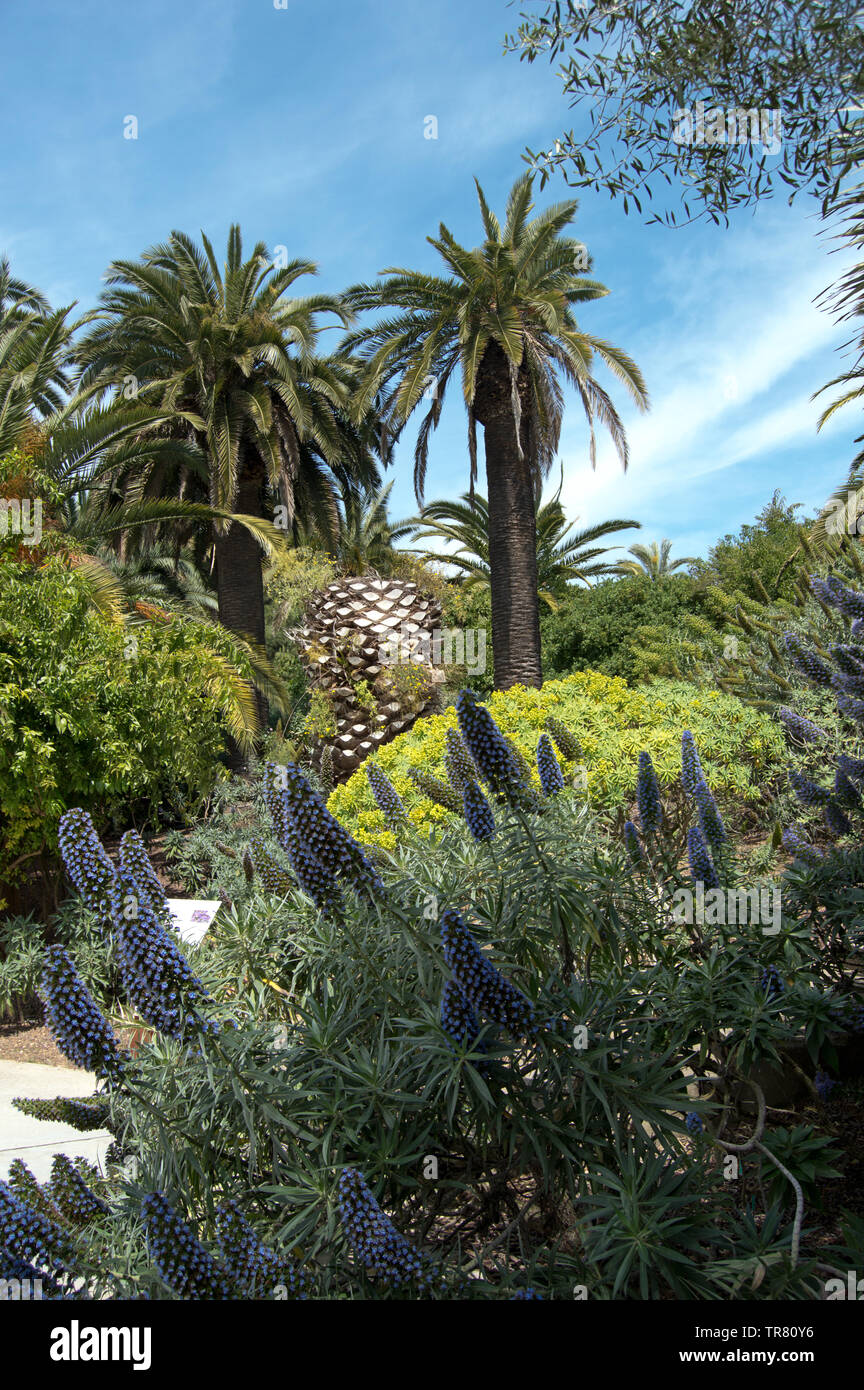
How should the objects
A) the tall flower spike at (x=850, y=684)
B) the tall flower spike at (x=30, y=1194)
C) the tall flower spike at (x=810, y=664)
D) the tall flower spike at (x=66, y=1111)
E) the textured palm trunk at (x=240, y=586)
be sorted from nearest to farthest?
the tall flower spike at (x=30, y=1194), the tall flower spike at (x=66, y=1111), the tall flower spike at (x=850, y=684), the tall flower spike at (x=810, y=664), the textured palm trunk at (x=240, y=586)

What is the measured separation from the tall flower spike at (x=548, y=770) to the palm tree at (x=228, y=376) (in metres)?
12.4

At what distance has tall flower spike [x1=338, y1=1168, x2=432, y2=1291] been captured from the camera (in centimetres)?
209

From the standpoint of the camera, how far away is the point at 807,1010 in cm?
326

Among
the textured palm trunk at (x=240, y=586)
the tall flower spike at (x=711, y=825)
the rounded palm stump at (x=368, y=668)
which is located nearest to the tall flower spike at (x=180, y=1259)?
the tall flower spike at (x=711, y=825)

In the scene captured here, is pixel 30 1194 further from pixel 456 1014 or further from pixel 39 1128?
pixel 39 1128

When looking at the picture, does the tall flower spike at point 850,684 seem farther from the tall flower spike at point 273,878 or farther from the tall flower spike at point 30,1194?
the tall flower spike at point 30,1194

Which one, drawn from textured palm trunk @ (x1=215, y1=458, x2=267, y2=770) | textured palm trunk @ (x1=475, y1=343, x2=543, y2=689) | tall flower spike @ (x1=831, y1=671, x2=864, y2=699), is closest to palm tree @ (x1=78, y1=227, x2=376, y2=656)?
textured palm trunk @ (x1=215, y1=458, x2=267, y2=770)

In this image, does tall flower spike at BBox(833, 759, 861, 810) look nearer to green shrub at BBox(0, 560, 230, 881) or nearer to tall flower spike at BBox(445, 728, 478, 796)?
tall flower spike at BBox(445, 728, 478, 796)

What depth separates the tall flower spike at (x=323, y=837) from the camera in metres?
2.59

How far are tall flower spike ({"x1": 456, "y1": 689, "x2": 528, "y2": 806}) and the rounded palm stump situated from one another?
11.1 meters

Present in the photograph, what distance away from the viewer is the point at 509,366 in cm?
1438
